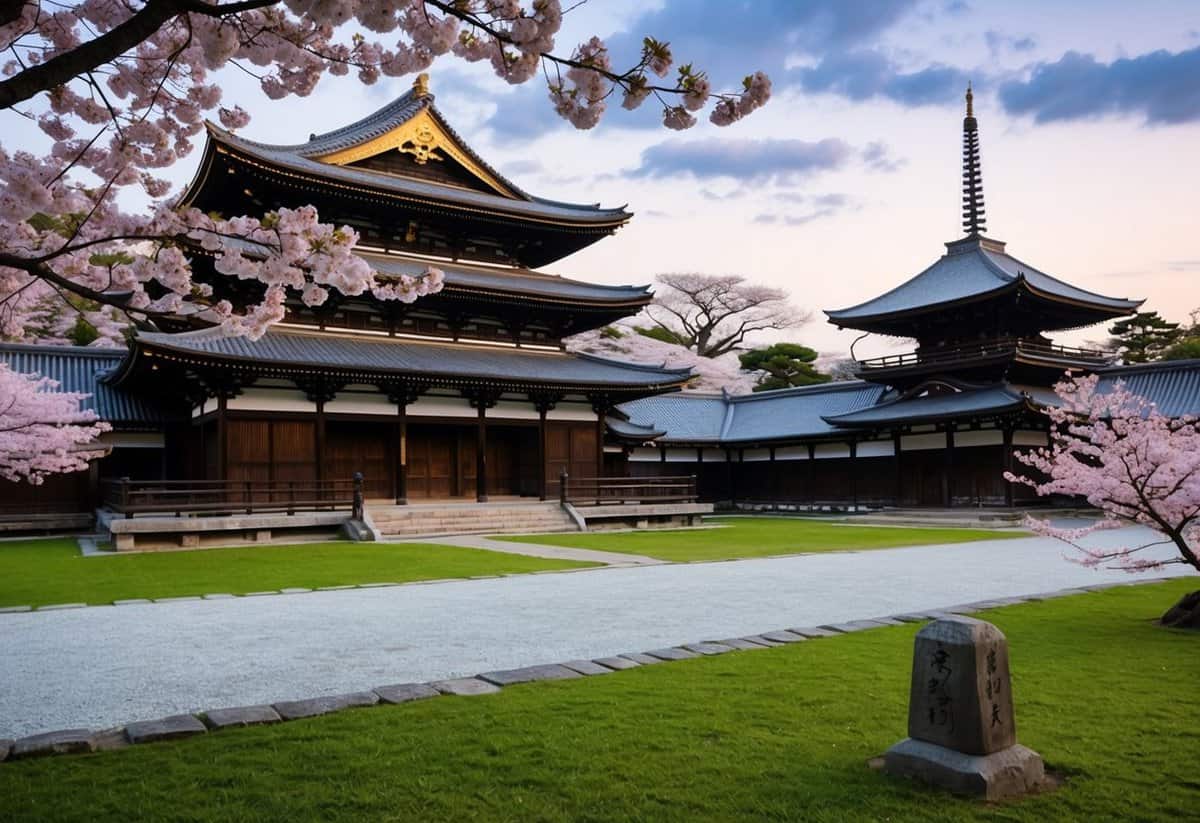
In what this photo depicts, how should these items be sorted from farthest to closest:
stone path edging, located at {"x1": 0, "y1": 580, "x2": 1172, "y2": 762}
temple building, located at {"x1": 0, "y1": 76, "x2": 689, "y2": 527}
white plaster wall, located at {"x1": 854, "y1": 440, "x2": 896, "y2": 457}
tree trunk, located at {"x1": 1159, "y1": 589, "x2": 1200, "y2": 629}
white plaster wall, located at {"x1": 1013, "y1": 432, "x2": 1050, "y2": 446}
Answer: white plaster wall, located at {"x1": 854, "y1": 440, "x2": 896, "y2": 457}
white plaster wall, located at {"x1": 1013, "y1": 432, "x2": 1050, "y2": 446}
temple building, located at {"x1": 0, "y1": 76, "x2": 689, "y2": 527}
tree trunk, located at {"x1": 1159, "y1": 589, "x2": 1200, "y2": 629}
stone path edging, located at {"x1": 0, "y1": 580, "x2": 1172, "y2": 762}

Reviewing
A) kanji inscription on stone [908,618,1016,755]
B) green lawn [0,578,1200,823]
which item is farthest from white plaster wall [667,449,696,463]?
kanji inscription on stone [908,618,1016,755]

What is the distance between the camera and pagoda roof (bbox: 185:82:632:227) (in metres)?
24.2

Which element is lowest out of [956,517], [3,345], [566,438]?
[956,517]

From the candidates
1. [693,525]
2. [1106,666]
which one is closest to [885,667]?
[1106,666]

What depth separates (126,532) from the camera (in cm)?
1864

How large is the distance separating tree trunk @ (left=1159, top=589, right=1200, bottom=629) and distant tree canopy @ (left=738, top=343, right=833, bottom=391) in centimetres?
4315

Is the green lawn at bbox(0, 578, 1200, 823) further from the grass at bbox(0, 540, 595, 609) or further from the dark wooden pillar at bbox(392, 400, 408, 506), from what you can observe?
the dark wooden pillar at bbox(392, 400, 408, 506)

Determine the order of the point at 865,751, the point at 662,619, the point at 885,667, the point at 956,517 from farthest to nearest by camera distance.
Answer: the point at 956,517 < the point at 662,619 < the point at 885,667 < the point at 865,751

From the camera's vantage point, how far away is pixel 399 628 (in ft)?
29.8

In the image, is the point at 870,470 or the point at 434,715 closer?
the point at 434,715

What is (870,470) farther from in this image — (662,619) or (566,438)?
(662,619)

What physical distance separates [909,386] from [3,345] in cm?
3197

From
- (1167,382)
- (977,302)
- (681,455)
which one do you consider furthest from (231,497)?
(1167,382)

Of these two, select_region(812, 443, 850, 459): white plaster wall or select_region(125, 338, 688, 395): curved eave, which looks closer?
select_region(125, 338, 688, 395): curved eave
